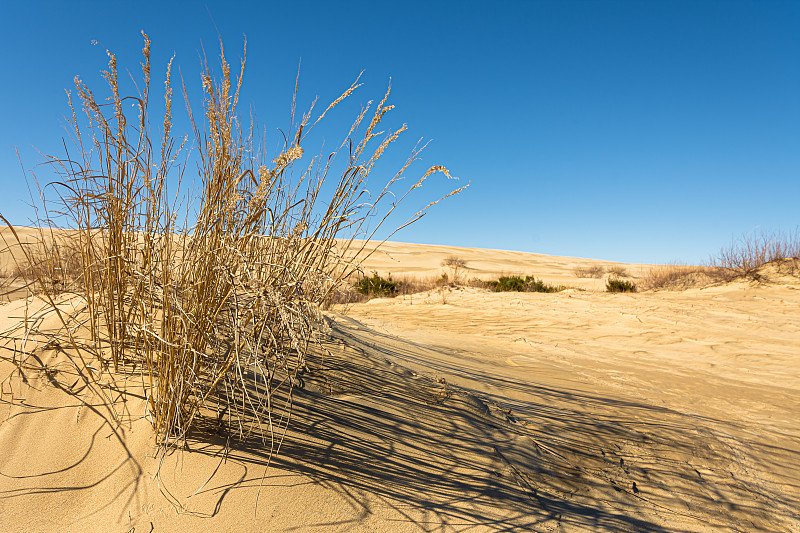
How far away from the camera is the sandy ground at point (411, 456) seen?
142 cm

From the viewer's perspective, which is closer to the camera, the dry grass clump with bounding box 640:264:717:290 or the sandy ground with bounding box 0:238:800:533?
the sandy ground with bounding box 0:238:800:533

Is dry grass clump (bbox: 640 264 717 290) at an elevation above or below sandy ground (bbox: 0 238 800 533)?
above

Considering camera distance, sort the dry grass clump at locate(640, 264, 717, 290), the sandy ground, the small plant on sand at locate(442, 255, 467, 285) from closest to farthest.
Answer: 1. the sandy ground
2. the dry grass clump at locate(640, 264, 717, 290)
3. the small plant on sand at locate(442, 255, 467, 285)

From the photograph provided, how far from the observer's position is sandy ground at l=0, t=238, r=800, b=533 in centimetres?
142

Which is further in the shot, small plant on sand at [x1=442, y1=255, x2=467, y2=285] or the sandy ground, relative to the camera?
small plant on sand at [x1=442, y1=255, x2=467, y2=285]

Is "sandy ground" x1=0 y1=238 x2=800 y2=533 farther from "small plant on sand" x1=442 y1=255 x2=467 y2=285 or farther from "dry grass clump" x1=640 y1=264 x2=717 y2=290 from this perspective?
"small plant on sand" x1=442 y1=255 x2=467 y2=285

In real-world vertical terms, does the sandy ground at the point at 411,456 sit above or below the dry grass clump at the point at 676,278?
below

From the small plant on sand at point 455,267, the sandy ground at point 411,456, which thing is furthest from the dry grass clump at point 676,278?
the sandy ground at point 411,456

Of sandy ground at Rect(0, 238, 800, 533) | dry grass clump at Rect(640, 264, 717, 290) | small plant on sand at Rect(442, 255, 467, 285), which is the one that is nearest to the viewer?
sandy ground at Rect(0, 238, 800, 533)

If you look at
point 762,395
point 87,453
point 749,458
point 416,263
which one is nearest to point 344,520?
point 87,453

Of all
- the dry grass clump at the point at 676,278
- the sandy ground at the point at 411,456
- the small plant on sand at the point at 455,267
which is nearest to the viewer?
the sandy ground at the point at 411,456

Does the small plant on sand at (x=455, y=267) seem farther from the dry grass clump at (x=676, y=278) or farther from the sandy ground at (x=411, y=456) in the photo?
the sandy ground at (x=411, y=456)

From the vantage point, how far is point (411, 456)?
1.77m

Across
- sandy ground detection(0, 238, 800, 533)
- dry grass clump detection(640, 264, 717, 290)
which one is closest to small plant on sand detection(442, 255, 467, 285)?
dry grass clump detection(640, 264, 717, 290)
